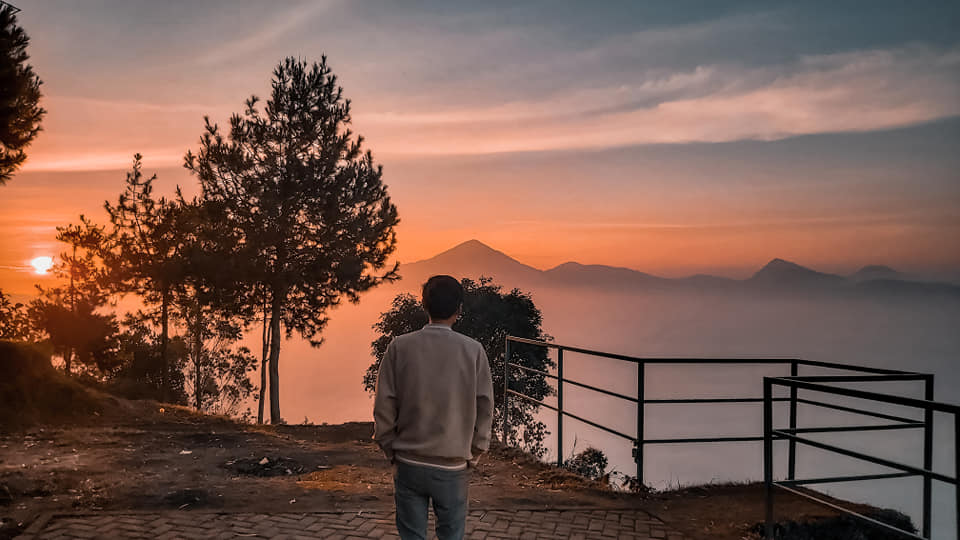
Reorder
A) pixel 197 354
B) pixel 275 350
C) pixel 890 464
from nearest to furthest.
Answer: pixel 890 464
pixel 275 350
pixel 197 354

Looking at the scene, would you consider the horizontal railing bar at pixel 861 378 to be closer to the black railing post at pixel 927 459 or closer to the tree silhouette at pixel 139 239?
the black railing post at pixel 927 459

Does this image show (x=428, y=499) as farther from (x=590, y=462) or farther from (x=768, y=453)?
(x=590, y=462)

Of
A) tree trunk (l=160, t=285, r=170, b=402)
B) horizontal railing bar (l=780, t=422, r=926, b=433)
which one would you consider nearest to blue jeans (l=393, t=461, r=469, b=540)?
horizontal railing bar (l=780, t=422, r=926, b=433)

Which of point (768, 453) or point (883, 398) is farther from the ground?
point (883, 398)

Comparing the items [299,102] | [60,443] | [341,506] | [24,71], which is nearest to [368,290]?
[299,102]

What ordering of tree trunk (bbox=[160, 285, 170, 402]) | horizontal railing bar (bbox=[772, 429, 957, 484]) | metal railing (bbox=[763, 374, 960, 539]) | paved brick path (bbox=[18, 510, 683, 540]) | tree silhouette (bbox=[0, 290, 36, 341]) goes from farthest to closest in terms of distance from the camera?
tree trunk (bbox=[160, 285, 170, 402]) → tree silhouette (bbox=[0, 290, 36, 341]) → paved brick path (bbox=[18, 510, 683, 540]) → metal railing (bbox=[763, 374, 960, 539]) → horizontal railing bar (bbox=[772, 429, 957, 484])

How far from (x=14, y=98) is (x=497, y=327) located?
18.1 m

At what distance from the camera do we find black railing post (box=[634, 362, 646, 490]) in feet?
21.7

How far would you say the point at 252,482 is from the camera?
697 cm

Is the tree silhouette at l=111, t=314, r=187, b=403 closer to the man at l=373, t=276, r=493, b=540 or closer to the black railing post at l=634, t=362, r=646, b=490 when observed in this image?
the black railing post at l=634, t=362, r=646, b=490

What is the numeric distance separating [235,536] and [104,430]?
664 centimetres

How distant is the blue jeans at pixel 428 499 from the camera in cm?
295

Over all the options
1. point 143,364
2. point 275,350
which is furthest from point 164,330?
point 275,350

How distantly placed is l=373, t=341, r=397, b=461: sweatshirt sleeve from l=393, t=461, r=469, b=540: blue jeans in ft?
0.47
